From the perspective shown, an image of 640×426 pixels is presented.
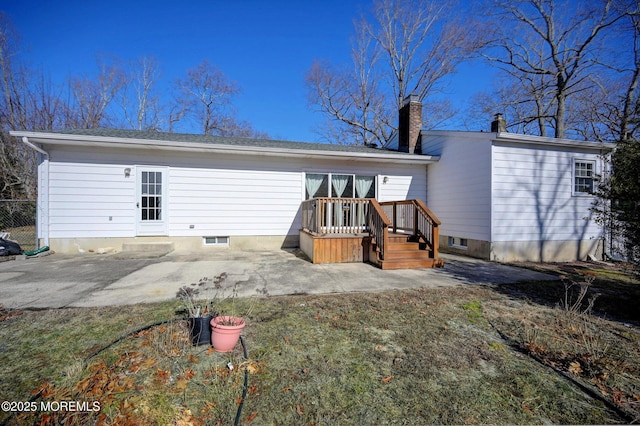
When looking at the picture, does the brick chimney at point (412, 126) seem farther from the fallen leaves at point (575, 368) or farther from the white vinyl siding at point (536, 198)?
the fallen leaves at point (575, 368)

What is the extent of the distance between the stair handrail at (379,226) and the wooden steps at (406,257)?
0.18 m

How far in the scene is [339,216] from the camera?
7152mm

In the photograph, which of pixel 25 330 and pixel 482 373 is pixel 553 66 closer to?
pixel 482 373

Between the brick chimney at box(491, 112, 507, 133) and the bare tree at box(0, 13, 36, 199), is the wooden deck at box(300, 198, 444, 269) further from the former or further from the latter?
the bare tree at box(0, 13, 36, 199)

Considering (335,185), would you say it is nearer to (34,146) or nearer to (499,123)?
(499,123)

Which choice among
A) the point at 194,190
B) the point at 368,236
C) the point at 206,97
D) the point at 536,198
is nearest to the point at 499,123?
the point at 536,198

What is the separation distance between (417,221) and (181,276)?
574 centimetres

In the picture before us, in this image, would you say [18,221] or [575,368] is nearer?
[575,368]

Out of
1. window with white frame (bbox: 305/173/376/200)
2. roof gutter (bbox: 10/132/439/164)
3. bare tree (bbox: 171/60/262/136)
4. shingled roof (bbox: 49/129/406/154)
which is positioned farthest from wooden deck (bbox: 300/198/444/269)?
bare tree (bbox: 171/60/262/136)

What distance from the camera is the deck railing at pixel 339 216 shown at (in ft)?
22.7

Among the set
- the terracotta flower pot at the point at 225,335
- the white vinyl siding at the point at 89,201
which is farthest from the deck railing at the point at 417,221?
the white vinyl siding at the point at 89,201

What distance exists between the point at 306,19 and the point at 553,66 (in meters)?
13.9

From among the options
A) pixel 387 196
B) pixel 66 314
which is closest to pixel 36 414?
pixel 66 314

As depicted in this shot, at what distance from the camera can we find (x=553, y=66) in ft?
49.8
